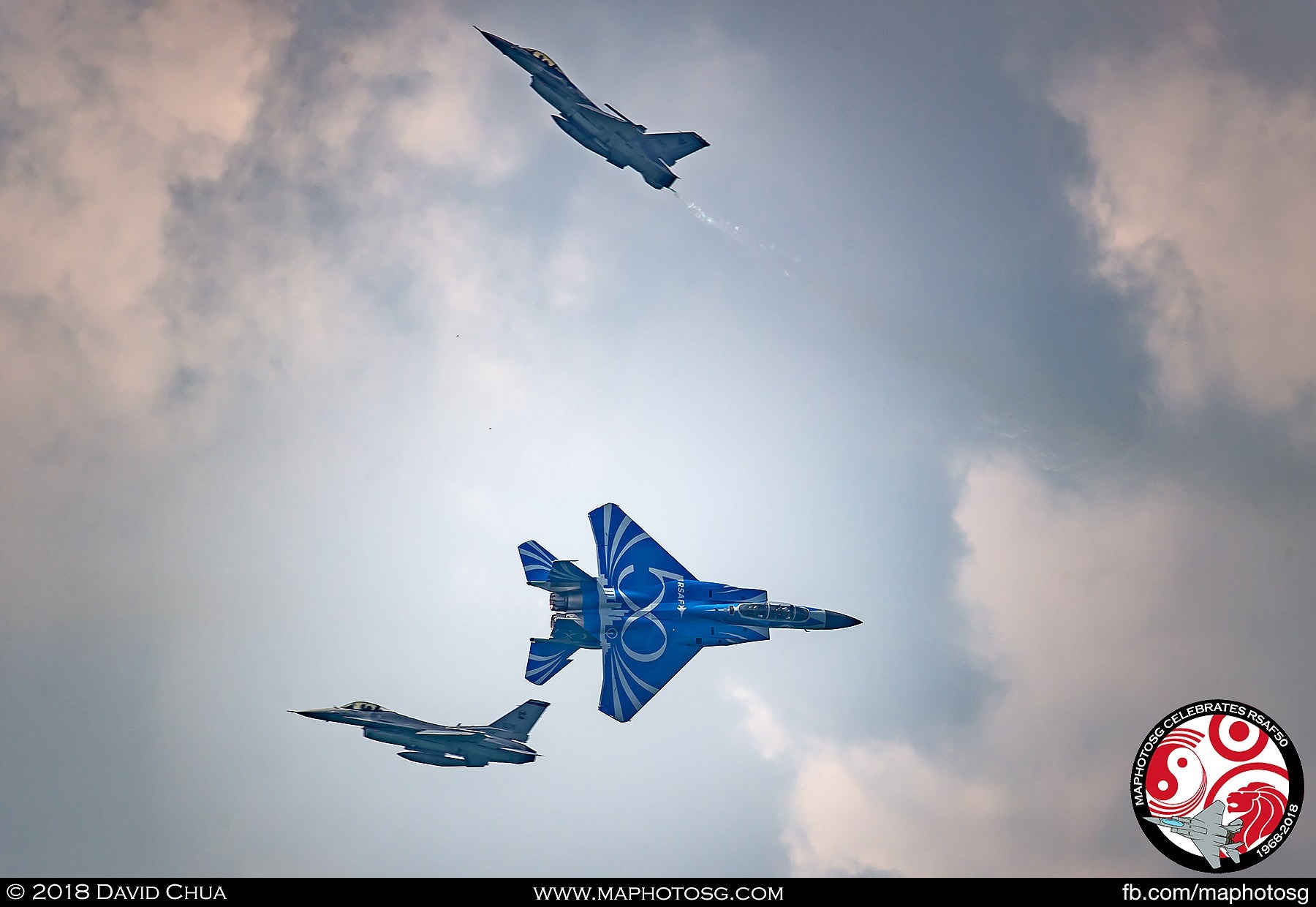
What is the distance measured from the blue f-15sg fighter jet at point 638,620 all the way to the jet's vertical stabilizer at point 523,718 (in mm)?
3001

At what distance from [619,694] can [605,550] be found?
8966 millimetres

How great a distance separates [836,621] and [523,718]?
794 inches

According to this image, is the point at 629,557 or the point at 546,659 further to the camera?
the point at 629,557

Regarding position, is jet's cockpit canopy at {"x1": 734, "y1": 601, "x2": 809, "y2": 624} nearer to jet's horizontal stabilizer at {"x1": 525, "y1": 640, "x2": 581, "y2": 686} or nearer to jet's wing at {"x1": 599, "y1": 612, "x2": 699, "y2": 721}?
jet's wing at {"x1": 599, "y1": 612, "x2": 699, "y2": 721}

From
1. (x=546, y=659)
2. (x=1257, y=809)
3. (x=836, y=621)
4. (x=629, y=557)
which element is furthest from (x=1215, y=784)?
(x=546, y=659)

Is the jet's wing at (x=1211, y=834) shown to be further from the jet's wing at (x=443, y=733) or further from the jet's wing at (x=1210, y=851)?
the jet's wing at (x=443, y=733)

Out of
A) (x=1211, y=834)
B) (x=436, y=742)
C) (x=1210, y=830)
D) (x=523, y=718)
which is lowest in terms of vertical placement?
(x=1211, y=834)

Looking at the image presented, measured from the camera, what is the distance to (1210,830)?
43.6m

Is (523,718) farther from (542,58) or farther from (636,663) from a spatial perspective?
(542,58)

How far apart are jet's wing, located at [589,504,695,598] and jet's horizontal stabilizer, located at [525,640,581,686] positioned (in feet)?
15.8

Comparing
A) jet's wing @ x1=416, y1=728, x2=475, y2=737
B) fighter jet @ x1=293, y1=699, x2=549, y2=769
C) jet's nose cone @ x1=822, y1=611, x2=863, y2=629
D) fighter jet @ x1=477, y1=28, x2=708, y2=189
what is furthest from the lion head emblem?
fighter jet @ x1=477, y1=28, x2=708, y2=189

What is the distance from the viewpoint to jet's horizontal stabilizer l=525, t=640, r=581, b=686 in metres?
61.4

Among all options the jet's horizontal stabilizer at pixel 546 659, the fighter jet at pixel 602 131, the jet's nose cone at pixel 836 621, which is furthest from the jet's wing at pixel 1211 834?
the fighter jet at pixel 602 131
